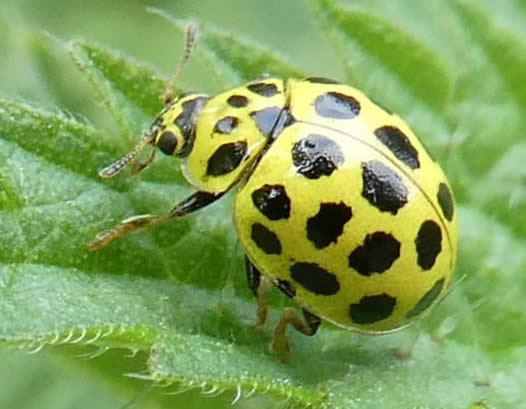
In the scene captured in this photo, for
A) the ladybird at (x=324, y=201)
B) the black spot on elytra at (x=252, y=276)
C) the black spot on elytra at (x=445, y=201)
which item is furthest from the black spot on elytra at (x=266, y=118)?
the black spot on elytra at (x=445, y=201)

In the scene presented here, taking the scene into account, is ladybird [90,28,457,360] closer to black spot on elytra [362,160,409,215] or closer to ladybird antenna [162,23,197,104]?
black spot on elytra [362,160,409,215]

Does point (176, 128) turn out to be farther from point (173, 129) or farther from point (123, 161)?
point (123, 161)

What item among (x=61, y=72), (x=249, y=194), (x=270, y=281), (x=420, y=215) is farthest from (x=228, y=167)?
(x=61, y=72)

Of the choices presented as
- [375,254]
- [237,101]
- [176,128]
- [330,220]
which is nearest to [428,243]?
[375,254]

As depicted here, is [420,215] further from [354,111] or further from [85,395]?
[85,395]

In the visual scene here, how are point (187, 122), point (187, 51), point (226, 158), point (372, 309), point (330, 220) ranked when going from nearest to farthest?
1. point (330, 220)
2. point (372, 309)
3. point (226, 158)
4. point (187, 122)
5. point (187, 51)
